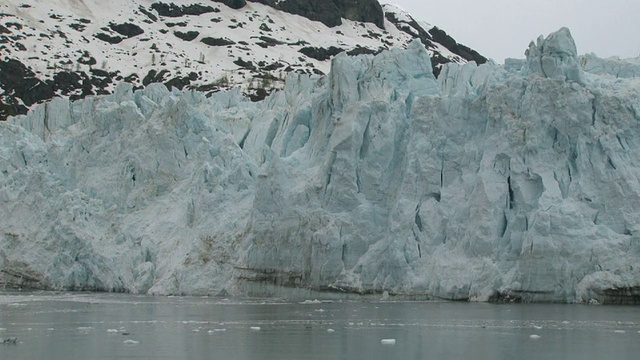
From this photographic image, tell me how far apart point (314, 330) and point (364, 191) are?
8.22 meters

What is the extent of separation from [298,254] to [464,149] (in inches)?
198

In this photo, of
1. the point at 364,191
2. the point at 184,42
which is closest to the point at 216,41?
the point at 184,42

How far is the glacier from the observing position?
21750 millimetres

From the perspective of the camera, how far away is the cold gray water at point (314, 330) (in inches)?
552

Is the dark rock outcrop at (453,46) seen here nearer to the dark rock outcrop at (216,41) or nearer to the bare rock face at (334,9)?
the bare rock face at (334,9)

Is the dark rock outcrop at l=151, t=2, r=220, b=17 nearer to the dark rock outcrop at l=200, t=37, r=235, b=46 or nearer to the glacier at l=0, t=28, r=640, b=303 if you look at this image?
the dark rock outcrop at l=200, t=37, r=235, b=46

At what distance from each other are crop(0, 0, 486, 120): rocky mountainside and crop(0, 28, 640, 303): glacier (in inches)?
1092

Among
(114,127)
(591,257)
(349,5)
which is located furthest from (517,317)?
(349,5)

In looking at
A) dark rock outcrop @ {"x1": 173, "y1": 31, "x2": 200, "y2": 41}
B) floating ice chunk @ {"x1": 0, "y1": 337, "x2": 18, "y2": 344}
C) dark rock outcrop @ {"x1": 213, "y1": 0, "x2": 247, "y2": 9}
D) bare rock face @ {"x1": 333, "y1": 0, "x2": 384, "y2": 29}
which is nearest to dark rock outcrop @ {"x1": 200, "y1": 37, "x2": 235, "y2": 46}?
dark rock outcrop @ {"x1": 173, "y1": 31, "x2": 200, "y2": 41}

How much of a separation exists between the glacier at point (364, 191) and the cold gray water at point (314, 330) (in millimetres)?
1182

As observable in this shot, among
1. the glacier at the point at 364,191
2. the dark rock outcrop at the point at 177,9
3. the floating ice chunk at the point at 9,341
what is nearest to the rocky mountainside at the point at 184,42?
the dark rock outcrop at the point at 177,9

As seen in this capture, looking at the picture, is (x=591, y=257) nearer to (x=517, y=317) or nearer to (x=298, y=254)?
(x=517, y=317)

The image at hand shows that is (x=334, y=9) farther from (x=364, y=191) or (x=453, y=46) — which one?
(x=364, y=191)

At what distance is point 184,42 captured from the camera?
76.2 meters
